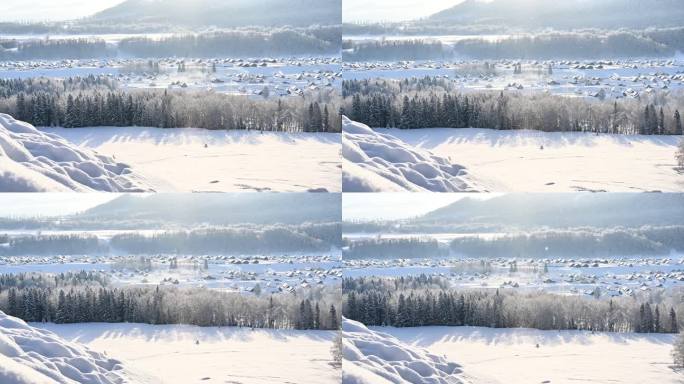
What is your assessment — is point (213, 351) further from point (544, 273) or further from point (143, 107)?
point (544, 273)

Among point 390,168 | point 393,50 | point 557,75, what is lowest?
point 390,168

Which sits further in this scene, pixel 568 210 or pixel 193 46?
pixel 193 46

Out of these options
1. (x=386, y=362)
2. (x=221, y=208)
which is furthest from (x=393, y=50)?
(x=386, y=362)

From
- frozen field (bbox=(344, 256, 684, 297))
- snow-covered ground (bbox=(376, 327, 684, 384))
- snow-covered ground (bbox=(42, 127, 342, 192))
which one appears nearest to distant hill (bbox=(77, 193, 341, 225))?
snow-covered ground (bbox=(42, 127, 342, 192))

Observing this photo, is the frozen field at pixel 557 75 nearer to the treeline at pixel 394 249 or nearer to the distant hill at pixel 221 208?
the distant hill at pixel 221 208

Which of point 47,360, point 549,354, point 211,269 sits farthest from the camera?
point 211,269

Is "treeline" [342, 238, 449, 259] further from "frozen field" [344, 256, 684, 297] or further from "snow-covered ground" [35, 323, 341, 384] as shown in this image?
"snow-covered ground" [35, 323, 341, 384]

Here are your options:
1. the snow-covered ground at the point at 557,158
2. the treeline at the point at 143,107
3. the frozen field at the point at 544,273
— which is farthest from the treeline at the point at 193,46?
the frozen field at the point at 544,273
